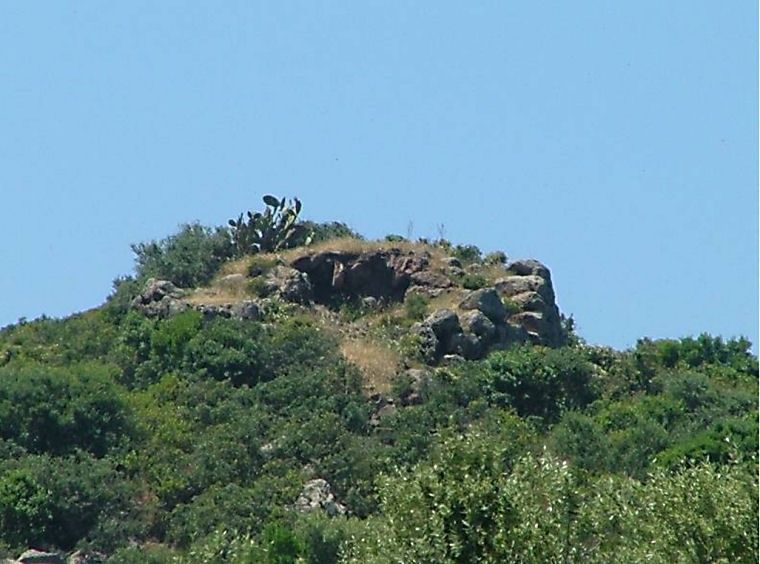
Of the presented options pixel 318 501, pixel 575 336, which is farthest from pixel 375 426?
pixel 575 336

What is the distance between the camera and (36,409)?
39625 millimetres

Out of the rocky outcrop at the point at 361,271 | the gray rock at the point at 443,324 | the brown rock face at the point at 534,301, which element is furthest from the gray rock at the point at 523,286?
the gray rock at the point at 443,324

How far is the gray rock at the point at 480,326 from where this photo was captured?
44281 millimetres

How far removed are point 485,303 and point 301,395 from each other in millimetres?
5351

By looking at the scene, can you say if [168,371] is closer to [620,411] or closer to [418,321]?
[418,321]

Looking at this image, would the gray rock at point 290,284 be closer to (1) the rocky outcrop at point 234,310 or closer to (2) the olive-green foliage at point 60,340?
(1) the rocky outcrop at point 234,310

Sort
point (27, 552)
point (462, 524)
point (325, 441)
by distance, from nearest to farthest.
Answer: point (462, 524) < point (27, 552) < point (325, 441)

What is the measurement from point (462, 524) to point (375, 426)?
18689mm

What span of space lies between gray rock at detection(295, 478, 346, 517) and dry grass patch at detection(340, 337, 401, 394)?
17.8ft

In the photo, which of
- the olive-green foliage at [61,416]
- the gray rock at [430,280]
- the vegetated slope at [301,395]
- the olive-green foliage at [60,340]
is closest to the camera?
the vegetated slope at [301,395]

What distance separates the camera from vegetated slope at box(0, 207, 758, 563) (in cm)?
3603

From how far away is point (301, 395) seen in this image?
42.1m

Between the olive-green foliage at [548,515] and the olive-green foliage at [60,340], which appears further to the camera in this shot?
the olive-green foliage at [60,340]

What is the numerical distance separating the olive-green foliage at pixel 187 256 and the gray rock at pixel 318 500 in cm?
1184
